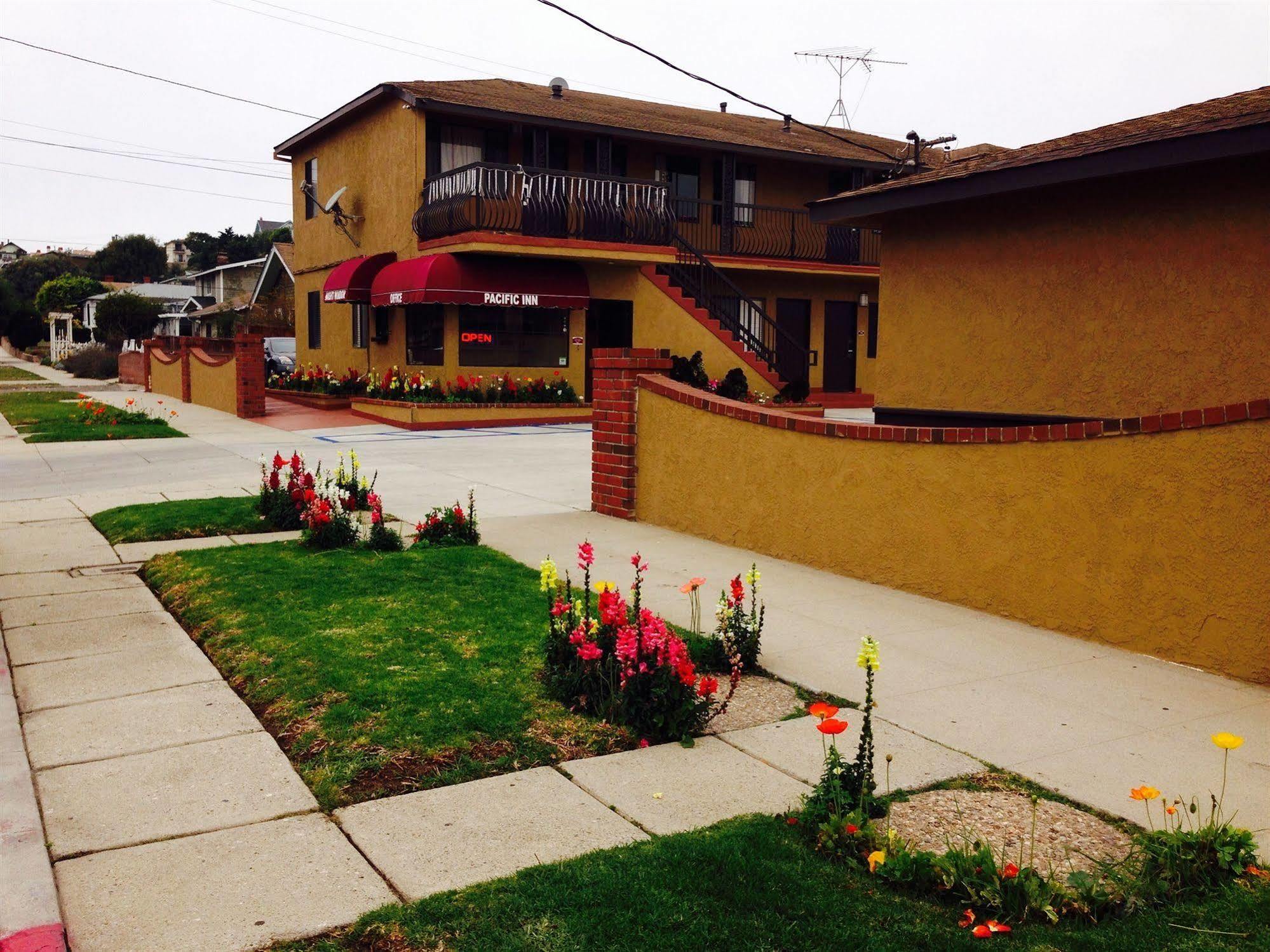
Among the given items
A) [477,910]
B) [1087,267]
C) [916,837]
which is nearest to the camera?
[477,910]

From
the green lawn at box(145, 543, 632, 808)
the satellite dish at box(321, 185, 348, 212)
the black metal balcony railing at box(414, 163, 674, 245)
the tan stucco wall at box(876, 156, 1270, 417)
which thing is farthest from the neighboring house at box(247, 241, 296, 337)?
the green lawn at box(145, 543, 632, 808)

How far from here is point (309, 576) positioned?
7.38m

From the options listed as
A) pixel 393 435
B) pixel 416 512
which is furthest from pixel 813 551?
pixel 393 435

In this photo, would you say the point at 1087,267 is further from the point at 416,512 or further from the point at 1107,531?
the point at 416,512

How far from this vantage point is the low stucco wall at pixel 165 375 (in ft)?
98.0

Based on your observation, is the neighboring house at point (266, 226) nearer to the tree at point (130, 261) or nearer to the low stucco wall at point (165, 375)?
the tree at point (130, 261)

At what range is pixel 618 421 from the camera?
999cm

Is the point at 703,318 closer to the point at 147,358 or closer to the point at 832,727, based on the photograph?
the point at 147,358

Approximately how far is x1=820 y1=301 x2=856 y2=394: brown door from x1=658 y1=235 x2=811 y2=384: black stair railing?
221cm

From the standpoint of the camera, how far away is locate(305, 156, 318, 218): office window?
2988 cm

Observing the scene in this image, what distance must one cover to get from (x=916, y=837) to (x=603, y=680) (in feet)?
5.42

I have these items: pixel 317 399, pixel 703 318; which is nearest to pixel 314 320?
pixel 317 399

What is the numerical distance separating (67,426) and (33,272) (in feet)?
365

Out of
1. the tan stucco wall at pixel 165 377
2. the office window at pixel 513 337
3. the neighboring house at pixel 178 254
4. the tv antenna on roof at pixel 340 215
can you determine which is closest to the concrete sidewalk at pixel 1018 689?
the office window at pixel 513 337
